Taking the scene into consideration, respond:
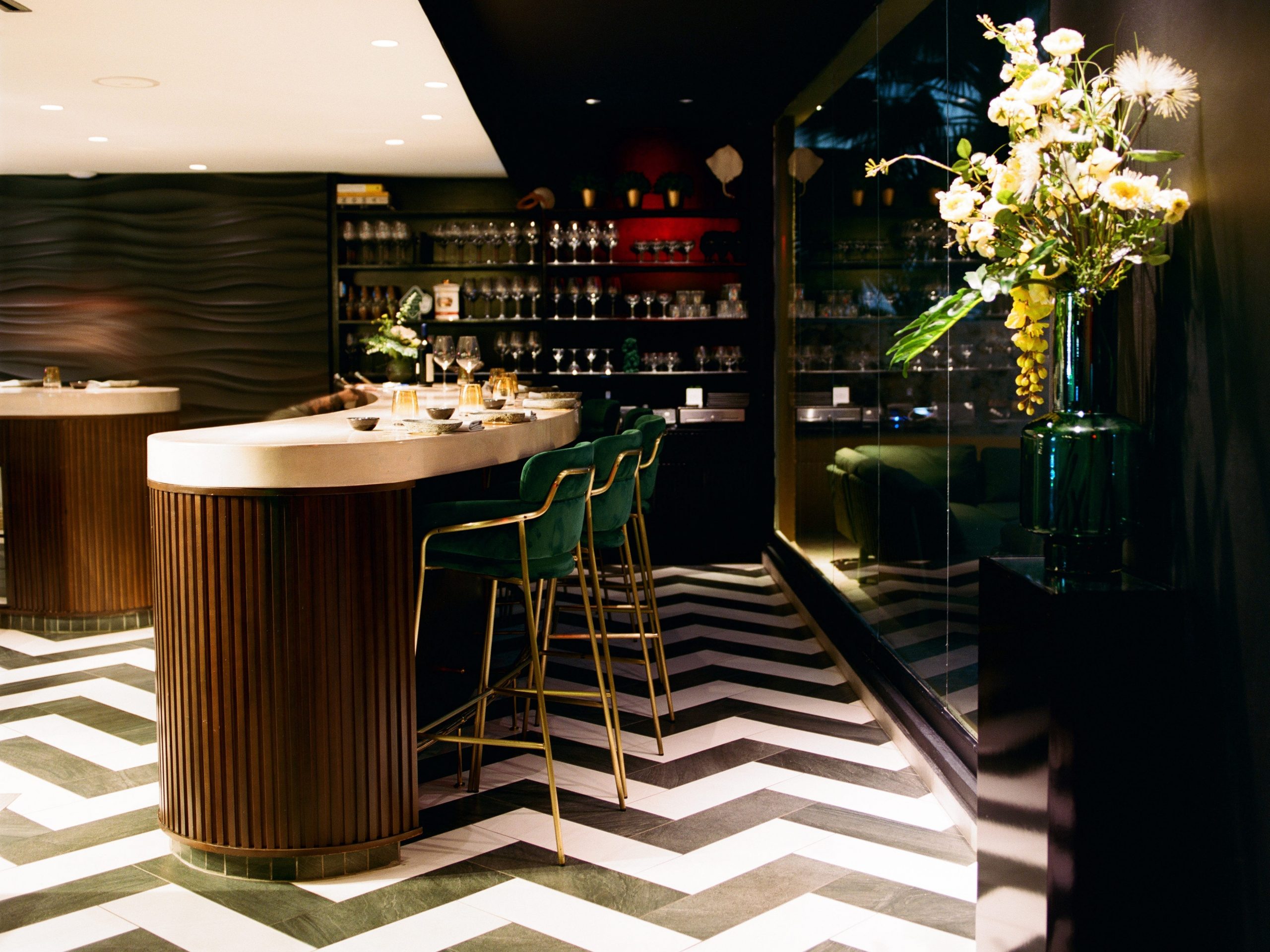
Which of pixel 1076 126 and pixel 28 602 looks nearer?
pixel 1076 126

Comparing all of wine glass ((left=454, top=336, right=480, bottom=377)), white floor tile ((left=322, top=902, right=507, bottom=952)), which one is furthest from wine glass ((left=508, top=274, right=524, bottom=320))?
white floor tile ((left=322, top=902, right=507, bottom=952))

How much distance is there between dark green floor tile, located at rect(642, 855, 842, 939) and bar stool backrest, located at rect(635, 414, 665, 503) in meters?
1.55

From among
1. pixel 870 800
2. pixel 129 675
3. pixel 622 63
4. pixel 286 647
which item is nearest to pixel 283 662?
pixel 286 647

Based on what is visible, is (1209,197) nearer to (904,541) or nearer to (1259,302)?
(1259,302)

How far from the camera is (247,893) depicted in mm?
2727

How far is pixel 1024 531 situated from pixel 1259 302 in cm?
107

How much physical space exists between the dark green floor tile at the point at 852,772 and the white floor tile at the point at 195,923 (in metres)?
1.74

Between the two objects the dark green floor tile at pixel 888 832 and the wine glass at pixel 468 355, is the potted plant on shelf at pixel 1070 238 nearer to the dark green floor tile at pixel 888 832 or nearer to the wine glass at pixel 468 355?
the dark green floor tile at pixel 888 832

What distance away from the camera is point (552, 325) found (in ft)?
25.2

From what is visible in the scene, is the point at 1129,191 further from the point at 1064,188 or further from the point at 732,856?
the point at 732,856

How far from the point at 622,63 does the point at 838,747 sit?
390cm

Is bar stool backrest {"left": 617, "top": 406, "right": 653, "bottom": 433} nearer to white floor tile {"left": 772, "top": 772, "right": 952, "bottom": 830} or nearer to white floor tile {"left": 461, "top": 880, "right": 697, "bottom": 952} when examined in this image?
white floor tile {"left": 772, "top": 772, "right": 952, "bottom": 830}

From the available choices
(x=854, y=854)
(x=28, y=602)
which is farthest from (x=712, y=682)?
(x=28, y=602)

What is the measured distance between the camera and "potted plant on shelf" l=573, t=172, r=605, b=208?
739 cm
